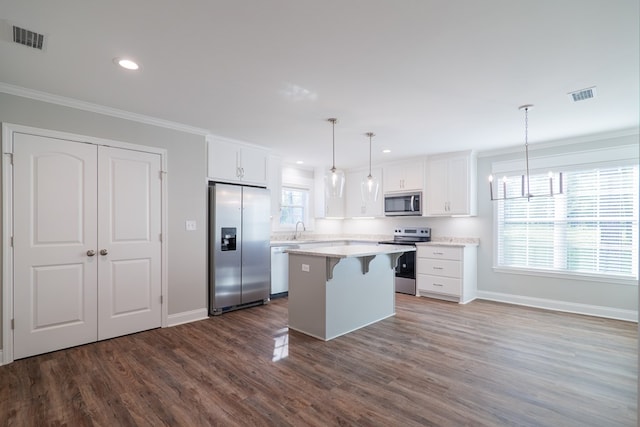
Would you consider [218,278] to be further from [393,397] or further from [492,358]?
[492,358]

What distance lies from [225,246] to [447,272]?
3.54 m

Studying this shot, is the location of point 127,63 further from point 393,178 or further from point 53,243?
point 393,178

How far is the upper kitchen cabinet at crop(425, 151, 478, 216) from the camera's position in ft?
17.1

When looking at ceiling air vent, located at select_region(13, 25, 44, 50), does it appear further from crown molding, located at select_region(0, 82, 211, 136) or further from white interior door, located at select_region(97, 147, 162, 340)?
white interior door, located at select_region(97, 147, 162, 340)

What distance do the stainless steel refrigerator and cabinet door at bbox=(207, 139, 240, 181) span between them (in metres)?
0.16

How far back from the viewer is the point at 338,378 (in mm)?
2572

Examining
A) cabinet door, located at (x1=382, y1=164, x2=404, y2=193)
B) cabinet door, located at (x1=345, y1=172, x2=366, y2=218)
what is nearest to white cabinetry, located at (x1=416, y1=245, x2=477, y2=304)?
cabinet door, located at (x1=382, y1=164, x2=404, y2=193)

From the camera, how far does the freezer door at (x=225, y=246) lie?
168 inches

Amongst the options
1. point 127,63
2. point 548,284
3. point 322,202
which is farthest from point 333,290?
point 548,284

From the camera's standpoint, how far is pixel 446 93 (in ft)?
9.70

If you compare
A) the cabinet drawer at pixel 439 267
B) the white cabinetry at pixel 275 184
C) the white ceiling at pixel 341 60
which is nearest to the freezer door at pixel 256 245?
the white cabinetry at pixel 275 184

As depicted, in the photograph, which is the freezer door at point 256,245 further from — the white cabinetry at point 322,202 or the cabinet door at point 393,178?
the cabinet door at point 393,178

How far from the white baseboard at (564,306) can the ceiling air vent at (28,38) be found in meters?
6.20

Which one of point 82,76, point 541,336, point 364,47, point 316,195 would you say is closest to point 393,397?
point 541,336
